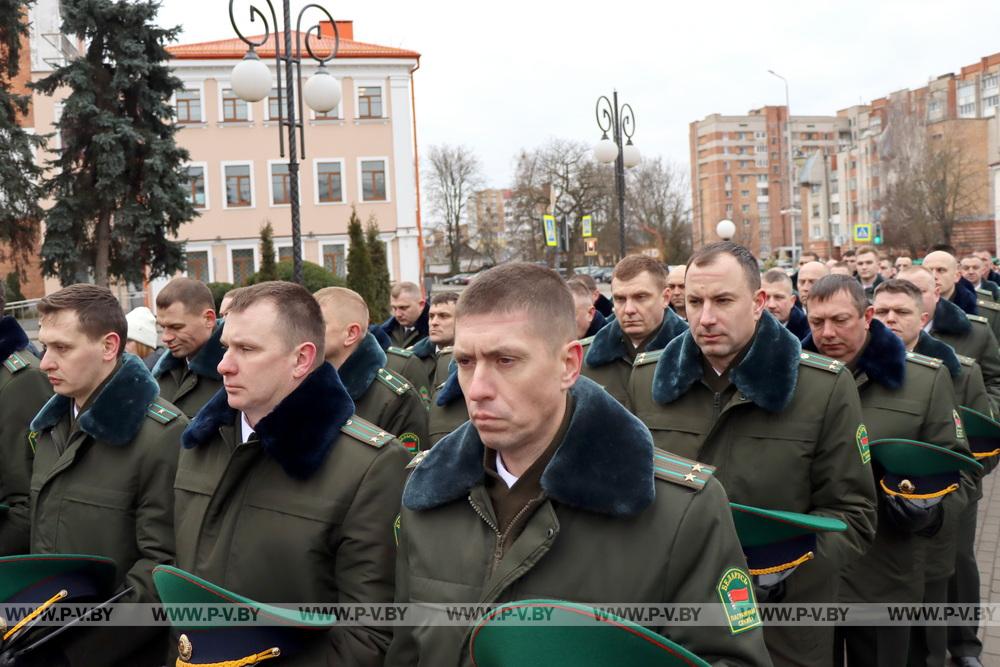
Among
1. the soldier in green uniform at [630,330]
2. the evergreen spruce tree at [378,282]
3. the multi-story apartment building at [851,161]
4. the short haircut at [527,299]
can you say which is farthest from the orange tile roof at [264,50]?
the short haircut at [527,299]

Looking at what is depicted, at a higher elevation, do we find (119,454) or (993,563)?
(119,454)

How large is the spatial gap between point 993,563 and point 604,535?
6.31 m

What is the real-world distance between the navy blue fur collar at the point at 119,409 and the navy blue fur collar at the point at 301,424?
1.84 ft

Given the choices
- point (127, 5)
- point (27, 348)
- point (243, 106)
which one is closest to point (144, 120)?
point (127, 5)

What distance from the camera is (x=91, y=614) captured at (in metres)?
3.28

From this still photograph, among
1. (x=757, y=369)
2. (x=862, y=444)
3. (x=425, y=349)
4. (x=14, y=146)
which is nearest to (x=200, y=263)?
(x=14, y=146)

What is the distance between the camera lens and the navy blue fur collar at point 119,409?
12.2 feet

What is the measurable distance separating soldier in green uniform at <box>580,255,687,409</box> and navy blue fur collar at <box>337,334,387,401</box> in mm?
1323

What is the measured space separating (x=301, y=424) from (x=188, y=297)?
322 cm

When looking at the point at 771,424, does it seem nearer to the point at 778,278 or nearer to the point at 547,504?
the point at 547,504

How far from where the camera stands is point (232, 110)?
4781cm

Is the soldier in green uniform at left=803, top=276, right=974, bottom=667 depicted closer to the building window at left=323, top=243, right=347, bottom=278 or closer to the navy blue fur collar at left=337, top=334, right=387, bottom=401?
the navy blue fur collar at left=337, top=334, right=387, bottom=401

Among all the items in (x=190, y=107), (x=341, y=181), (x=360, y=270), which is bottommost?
(x=360, y=270)

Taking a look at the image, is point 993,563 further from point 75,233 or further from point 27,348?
point 75,233
